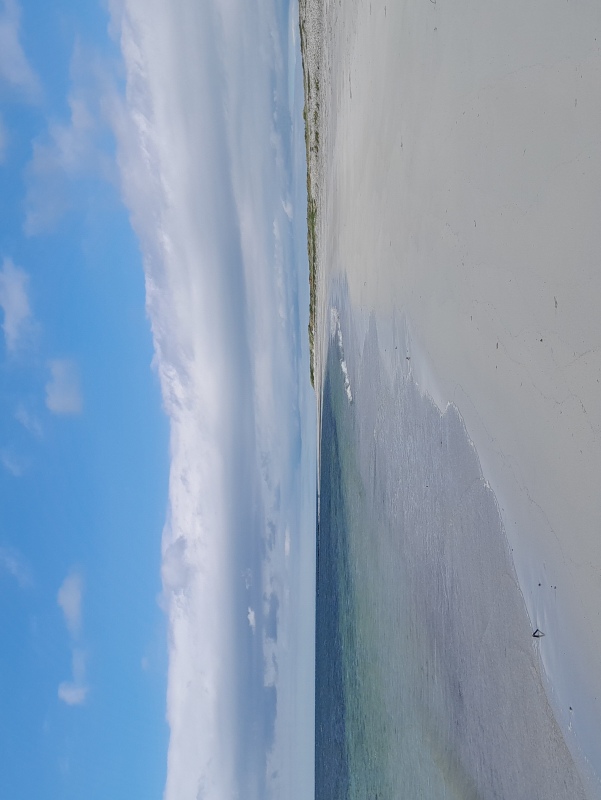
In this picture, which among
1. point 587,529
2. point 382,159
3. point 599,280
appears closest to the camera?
point 599,280

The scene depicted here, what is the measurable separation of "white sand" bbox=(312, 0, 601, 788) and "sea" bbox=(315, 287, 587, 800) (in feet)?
1.16

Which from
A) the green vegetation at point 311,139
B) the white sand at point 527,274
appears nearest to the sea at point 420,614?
the white sand at point 527,274

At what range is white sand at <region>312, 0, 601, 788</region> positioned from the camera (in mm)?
3691

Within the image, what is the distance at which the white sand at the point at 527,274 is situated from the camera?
3691mm

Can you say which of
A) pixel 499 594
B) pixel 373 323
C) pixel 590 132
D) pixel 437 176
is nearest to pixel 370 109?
pixel 373 323

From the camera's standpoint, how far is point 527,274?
14.0 feet

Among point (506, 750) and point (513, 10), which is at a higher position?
point (513, 10)

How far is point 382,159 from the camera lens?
353 inches

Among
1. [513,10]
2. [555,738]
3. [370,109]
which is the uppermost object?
[370,109]

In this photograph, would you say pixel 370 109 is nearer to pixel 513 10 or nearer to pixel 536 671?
pixel 513 10

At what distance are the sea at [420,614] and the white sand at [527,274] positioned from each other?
0.35 metres

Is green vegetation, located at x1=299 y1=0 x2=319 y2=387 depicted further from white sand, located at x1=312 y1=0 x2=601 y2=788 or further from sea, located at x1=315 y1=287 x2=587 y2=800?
white sand, located at x1=312 y1=0 x2=601 y2=788

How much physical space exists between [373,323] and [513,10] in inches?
236

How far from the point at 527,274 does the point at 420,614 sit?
461cm
